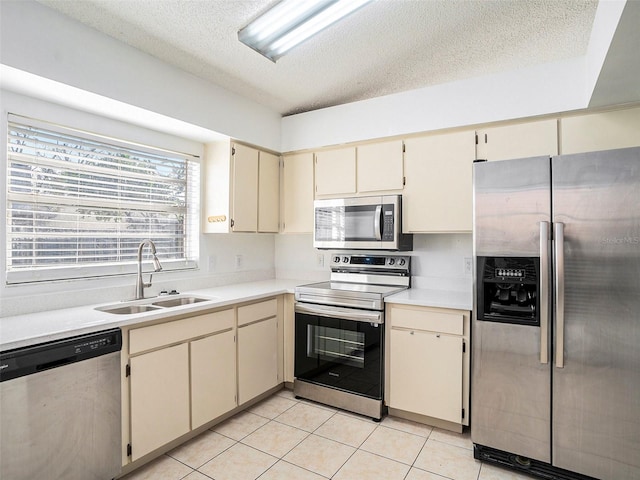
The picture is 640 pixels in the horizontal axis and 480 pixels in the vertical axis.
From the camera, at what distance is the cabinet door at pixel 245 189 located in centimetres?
301

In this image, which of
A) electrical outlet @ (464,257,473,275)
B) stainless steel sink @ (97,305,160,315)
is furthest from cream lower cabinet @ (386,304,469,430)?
stainless steel sink @ (97,305,160,315)

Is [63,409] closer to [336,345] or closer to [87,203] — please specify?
[87,203]

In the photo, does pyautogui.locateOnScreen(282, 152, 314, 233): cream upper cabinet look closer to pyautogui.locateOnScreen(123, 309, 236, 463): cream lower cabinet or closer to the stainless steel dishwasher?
pyautogui.locateOnScreen(123, 309, 236, 463): cream lower cabinet

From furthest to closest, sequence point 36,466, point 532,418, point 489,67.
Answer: point 489,67 < point 532,418 < point 36,466

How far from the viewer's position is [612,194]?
1.76 m

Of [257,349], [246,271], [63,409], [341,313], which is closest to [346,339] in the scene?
[341,313]

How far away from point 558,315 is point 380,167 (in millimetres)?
1628

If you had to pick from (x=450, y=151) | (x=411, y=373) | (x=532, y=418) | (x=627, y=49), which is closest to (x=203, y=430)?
(x=411, y=373)

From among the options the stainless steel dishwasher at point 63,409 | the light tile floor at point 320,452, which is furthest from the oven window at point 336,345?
the stainless steel dishwasher at point 63,409

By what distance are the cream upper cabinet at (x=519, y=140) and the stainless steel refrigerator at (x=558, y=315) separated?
51cm

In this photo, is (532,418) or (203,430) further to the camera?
(203,430)

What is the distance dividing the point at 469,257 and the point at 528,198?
98cm

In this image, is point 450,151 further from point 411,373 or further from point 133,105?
point 133,105

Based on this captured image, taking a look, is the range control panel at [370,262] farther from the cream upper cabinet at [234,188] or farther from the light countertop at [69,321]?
the light countertop at [69,321]
